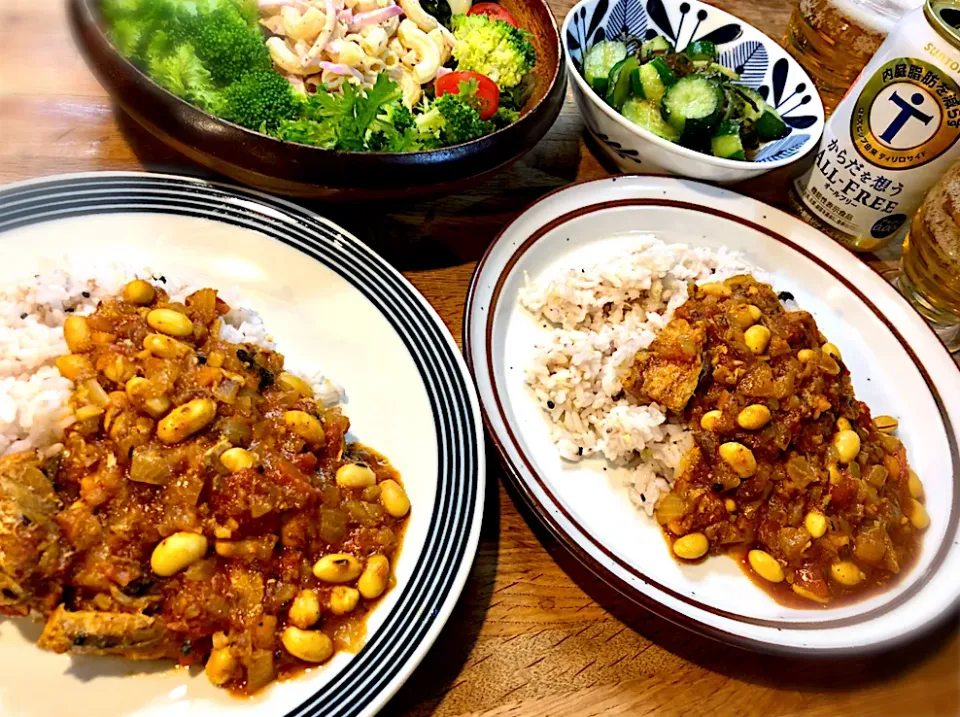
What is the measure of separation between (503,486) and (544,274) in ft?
3.18

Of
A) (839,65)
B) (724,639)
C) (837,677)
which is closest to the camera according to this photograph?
(724,639)

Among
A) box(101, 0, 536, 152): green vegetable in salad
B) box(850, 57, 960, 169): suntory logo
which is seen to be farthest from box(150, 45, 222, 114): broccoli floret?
box(850, 57, 960, 169): suntory logo

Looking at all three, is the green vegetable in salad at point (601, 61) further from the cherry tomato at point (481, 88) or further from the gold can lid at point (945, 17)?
the gold can lid at point (945, 17)

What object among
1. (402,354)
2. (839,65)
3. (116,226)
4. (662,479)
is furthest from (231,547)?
(839,65)

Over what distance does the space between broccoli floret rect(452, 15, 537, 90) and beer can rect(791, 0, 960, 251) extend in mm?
1431

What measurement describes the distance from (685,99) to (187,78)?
2.12m

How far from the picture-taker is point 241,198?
8.24 feet

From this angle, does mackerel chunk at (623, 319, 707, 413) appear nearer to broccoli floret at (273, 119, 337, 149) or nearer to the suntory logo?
the suntory logo

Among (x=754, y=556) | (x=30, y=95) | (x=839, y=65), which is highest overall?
(x=839, y=65)

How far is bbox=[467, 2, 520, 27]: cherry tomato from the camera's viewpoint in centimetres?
343

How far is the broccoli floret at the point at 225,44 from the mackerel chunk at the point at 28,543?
173cm

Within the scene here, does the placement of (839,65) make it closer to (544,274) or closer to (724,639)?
(544,274)

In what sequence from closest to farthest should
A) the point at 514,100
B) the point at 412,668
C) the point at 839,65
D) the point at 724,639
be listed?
the point at 412,668, the point at 724,639, the point at 514,100, the point at 839,65

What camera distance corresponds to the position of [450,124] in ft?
9.23
